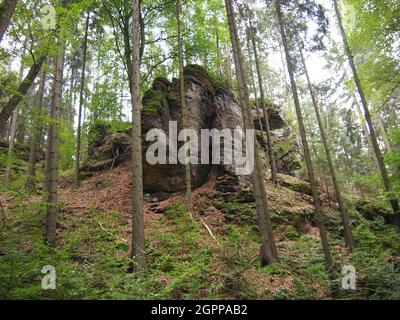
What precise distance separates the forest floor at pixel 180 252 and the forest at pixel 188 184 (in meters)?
0.06

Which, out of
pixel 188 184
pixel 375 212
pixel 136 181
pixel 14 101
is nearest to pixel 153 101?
pixel 188 184

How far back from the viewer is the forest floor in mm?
6207

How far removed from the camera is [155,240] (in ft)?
33.7

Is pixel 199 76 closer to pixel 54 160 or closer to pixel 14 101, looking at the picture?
pixel 54 160

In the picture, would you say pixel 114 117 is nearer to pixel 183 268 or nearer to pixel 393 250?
pixel 183 268

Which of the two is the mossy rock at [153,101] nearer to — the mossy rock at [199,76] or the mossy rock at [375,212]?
the mossy rock at [199,76]

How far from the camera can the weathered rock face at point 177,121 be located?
15039 millimetres

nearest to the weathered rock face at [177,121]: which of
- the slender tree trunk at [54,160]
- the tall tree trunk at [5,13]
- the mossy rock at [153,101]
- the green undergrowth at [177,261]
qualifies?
the mossy rock at [153,101]

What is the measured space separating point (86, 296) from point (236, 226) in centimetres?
808

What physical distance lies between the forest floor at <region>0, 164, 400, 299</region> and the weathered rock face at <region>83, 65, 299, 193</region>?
112 centimetres

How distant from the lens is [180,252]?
9.51m

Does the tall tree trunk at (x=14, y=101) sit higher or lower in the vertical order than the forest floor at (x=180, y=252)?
higher

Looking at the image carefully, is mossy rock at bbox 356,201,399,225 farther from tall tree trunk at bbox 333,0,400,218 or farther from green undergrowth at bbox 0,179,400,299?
tall tree trunk at bbox 333,0,400,218

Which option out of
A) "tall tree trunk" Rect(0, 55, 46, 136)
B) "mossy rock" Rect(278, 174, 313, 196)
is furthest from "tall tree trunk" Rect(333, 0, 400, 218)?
"tall tree trunk" Rect(0, 55, 46, 136)
